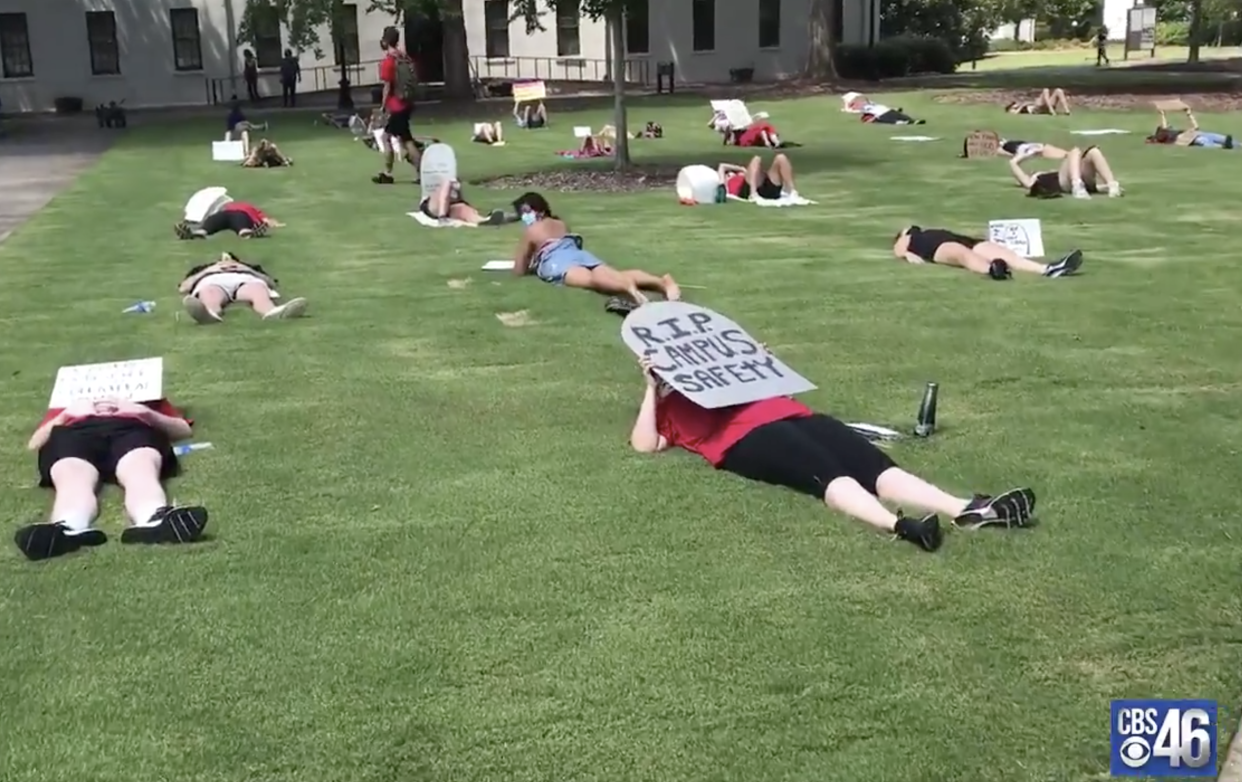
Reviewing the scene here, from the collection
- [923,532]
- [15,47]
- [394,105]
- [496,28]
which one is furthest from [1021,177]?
[15,47]

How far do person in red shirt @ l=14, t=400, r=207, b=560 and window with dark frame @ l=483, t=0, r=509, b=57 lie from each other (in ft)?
134

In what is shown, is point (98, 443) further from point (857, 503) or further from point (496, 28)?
point (496, 28)

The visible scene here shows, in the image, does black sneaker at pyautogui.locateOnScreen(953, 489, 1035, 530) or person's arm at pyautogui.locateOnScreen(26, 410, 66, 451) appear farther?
person's arm at pyautogui.locateOnScreen(26, 410, 66, 451)

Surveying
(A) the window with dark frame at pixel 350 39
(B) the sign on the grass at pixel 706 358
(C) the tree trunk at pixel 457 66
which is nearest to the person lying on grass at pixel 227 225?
(B) the sign on the grass at pixel 706 358

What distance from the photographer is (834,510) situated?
530cm

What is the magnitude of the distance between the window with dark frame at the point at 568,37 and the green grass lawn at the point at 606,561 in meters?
36.3

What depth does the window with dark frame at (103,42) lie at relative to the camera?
41656mm

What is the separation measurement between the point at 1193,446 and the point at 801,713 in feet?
10.6

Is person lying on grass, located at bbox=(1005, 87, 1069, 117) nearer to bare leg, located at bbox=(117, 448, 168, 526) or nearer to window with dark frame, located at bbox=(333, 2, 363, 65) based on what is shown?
window with dark frame, located at bbox=(333, 2, 363, 65)

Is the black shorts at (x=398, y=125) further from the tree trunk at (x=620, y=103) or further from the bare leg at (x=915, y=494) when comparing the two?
the bare leg at (x=915, y=494)

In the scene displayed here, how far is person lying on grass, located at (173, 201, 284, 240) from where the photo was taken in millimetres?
13719

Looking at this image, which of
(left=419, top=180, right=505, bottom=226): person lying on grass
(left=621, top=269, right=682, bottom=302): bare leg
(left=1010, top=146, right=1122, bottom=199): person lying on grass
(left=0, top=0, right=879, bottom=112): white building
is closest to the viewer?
(left=621, top=269, right=682, bottom=302): bare leg

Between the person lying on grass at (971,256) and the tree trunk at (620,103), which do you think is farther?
the tree trunk at (620,103)

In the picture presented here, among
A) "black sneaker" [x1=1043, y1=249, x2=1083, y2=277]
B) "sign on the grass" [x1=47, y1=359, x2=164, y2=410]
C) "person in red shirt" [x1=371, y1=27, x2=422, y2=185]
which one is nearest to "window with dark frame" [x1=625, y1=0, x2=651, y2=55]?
"person in red shirt" [x1=371, y1=27, x2=422, y2=185]
